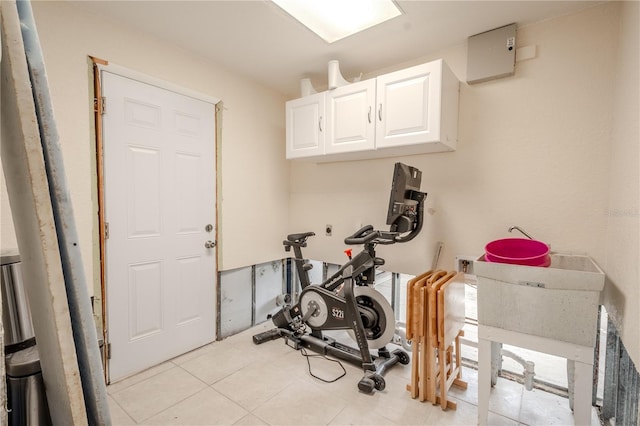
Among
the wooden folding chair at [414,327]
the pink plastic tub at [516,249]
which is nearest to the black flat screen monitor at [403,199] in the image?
the wooden folding chair at [414,327]

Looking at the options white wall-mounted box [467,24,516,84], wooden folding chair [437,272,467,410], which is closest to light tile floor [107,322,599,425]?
wooden folding chair [437,272,467,410]

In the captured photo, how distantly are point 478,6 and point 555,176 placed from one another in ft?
4.05

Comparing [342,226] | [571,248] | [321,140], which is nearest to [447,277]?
[571,248]

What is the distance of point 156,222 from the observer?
241 cm

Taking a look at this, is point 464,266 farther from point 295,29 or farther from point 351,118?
point 295,29

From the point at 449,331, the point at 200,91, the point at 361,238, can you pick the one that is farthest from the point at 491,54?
the point at 200,91

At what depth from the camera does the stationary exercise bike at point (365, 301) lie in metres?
2.11

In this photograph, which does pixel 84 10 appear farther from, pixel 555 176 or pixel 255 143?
pixel 555 176

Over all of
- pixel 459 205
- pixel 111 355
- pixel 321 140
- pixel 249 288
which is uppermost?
pixel 321 140

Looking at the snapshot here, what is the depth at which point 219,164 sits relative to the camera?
281 centimetres

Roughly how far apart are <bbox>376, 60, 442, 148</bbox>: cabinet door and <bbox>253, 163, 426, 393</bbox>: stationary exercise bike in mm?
283

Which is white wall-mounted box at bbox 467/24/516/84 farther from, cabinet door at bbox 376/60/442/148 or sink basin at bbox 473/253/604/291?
sink basin at bbox 473/253/604/291

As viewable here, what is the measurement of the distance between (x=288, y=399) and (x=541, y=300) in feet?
5.50

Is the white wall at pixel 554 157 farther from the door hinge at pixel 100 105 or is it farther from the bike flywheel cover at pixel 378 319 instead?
the door hinge at pixel 100 105
